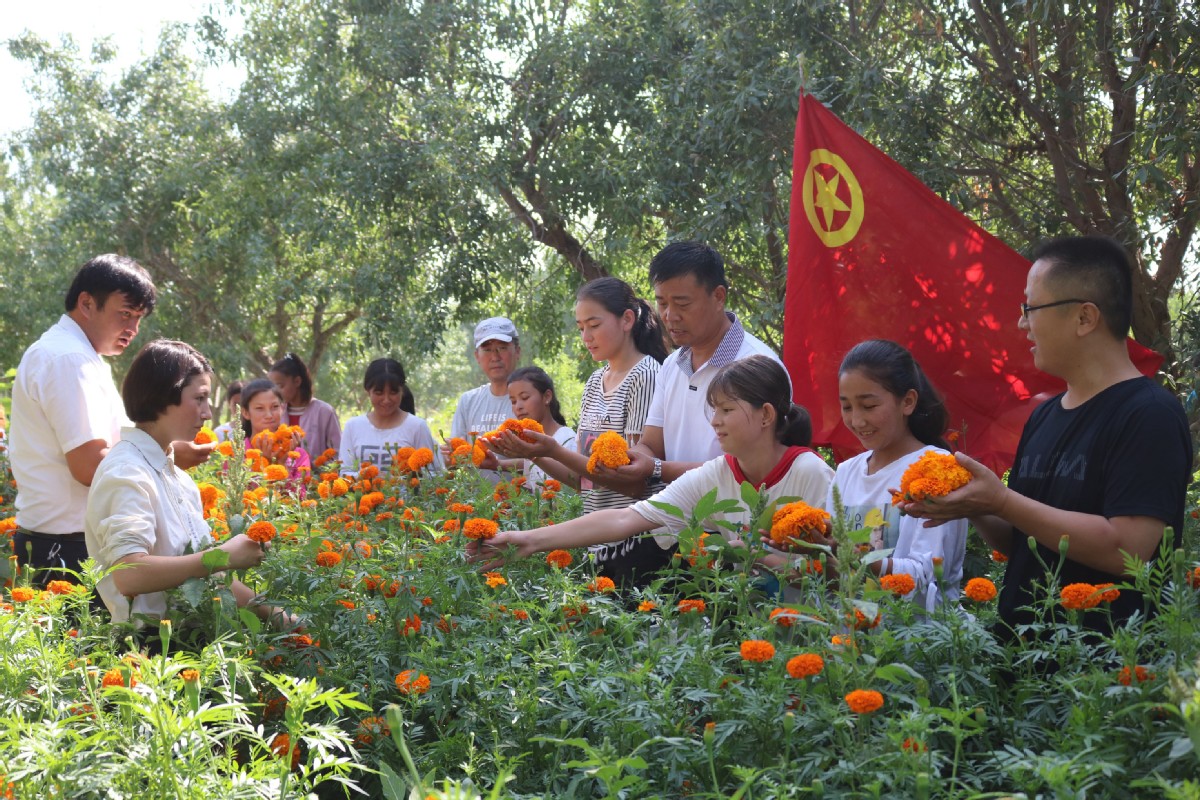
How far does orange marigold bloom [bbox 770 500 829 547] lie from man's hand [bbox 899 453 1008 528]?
6.5 inches

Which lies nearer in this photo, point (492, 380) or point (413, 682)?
point (413, 682)

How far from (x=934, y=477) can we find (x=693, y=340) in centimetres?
167

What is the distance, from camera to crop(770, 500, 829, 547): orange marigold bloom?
7.06 feet

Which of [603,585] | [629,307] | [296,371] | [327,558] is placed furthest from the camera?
[296,371]

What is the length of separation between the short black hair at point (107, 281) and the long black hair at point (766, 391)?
1.97m

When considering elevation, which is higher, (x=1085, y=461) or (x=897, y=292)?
(x=897, y=292)

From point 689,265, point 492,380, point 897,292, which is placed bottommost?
point 492,380

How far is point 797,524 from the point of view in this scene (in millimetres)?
2154

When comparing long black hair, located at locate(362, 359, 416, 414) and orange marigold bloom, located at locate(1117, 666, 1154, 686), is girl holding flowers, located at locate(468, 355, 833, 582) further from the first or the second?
long black hair, located at locate(362, 359, 416, 414)

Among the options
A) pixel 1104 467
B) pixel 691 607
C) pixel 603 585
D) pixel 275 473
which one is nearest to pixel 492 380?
pixel 275 473

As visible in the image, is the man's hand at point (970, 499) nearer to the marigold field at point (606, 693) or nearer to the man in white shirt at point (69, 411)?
the marigold field at point (606, 693)

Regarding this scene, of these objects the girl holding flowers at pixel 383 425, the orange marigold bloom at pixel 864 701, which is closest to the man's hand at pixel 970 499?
the orange marigold bloom at pixel 864 701

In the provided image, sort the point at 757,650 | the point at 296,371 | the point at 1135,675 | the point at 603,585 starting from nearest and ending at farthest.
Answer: the point at 1135,675, the point at 757,650, the point at 603,585, the point at 296,371

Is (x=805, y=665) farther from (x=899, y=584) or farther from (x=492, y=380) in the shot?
(x=492, y=380)
